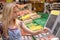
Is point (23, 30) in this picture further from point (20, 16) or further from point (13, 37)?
point (20, 16)

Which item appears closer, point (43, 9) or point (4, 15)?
point (4, 15)

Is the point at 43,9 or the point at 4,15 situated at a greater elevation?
the point at 4,15

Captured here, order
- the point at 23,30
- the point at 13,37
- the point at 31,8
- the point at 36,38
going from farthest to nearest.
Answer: the point at 31,8 → the point at 23,30 → the point at 36,38 → the point at 13,37

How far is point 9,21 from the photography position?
194cm

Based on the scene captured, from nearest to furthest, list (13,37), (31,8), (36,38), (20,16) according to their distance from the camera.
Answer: (13,37), (36,38), (20,16), (31,8)

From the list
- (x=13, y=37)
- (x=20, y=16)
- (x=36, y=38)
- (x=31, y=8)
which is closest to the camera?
(x=13, y=37)

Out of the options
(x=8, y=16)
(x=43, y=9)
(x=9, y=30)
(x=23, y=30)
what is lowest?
(x=43, y=9)

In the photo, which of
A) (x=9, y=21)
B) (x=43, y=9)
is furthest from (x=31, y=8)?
(x=9, y=21)

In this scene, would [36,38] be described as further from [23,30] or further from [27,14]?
[27,14]

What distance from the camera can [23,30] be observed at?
7.50 ft

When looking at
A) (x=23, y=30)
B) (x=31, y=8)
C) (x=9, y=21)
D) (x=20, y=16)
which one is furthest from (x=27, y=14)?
(x=9, y=21)

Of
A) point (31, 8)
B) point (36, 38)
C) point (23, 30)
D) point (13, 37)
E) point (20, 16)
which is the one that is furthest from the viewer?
point (31, 8)

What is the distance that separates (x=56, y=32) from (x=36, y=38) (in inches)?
11.2

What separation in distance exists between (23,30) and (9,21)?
0.39 m
